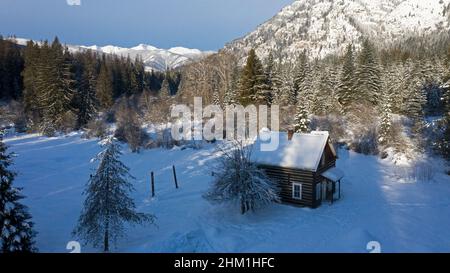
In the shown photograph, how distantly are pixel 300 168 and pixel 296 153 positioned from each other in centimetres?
132


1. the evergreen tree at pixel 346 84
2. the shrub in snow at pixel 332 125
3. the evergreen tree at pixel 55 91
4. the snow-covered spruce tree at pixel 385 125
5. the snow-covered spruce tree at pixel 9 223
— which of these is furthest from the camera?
the evergreen tree at pixel 55 91

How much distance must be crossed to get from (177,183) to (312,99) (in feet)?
92.7

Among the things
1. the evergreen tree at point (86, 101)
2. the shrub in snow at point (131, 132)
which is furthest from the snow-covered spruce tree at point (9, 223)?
the evergreen tree at point (86, 101)

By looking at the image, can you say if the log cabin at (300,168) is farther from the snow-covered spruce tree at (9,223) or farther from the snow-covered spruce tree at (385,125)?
the snow-covered spruce tree at (385,125)

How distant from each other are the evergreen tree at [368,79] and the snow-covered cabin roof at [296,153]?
95.9 ft

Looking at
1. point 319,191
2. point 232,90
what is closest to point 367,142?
point 319,191

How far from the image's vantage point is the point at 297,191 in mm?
19203

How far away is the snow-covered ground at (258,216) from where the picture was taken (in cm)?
1380

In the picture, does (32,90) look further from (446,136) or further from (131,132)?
(446,136)

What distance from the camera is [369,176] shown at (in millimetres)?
26750

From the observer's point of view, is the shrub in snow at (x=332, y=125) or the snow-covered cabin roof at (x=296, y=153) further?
the shrub in snow at (x=332, y=125)

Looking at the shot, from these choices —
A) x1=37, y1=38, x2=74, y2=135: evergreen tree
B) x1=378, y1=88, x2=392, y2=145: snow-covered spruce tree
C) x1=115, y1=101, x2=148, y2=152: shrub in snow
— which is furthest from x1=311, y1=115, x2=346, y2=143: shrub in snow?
x1=37, y1=38, x2=74, y2=135: evergreen tree
